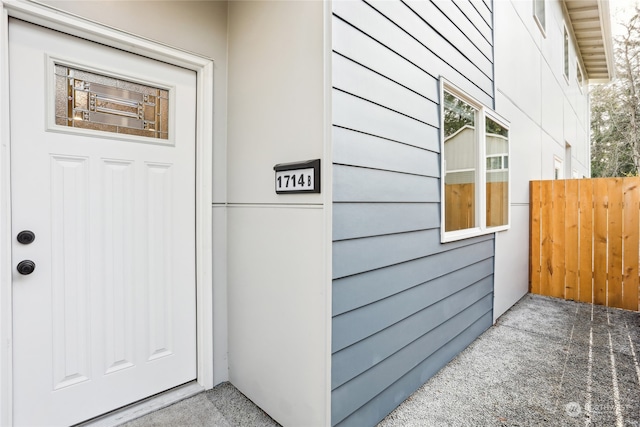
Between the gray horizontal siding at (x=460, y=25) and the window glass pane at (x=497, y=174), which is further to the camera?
the window glass pane at (x=497, y=174)

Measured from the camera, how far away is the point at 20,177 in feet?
4.77

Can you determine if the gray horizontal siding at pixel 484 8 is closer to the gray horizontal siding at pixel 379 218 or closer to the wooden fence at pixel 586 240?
the gray horizontal siding at pixel 379 218

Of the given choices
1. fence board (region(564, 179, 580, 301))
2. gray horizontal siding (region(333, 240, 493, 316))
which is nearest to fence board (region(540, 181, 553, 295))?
fence board (region(564, 179, 580, 301))

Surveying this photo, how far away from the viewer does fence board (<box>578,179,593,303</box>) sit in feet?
12.8

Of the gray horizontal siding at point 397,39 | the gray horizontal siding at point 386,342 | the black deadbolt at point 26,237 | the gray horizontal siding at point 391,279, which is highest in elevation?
the gray horizontal siding at point 397,39

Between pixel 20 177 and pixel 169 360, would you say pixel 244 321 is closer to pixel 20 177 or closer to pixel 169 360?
pixel 169 360

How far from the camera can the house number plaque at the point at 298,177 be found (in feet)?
4.87

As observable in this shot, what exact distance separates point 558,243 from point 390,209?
11.9 ft

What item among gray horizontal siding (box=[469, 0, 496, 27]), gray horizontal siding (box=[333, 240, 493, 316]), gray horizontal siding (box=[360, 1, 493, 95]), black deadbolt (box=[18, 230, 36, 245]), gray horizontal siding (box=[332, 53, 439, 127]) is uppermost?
gray horizontal siding (box=[469, 0, 496, 27])

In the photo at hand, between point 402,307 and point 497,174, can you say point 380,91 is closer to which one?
point 402,307

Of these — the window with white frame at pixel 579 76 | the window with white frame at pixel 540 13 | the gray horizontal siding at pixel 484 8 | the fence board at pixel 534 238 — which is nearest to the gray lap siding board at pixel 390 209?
the gray horizontal siding at pixel 484 8

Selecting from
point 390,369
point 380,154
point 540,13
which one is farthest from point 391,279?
point 540,13

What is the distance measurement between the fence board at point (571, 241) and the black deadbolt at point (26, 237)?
17.2 feet

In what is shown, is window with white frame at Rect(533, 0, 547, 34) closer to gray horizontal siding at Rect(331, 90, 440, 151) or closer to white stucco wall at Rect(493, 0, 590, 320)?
white stucco wall at Rect(493, 0, 590, 320)
